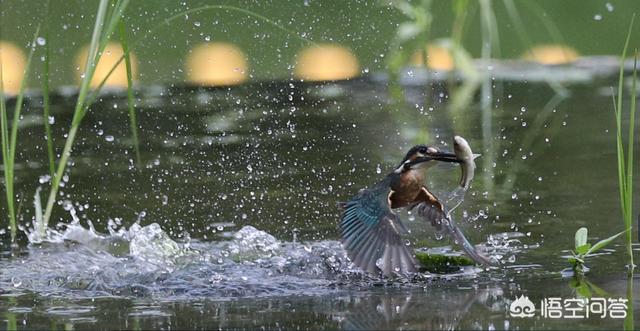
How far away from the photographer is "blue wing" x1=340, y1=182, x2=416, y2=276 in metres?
4.69

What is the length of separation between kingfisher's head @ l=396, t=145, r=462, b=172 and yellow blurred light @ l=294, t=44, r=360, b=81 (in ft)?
19.6

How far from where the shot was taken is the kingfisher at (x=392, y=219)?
4.71 m

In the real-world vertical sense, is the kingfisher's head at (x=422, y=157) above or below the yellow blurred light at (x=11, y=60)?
below

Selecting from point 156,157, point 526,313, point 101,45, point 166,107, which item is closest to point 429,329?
point 526,313

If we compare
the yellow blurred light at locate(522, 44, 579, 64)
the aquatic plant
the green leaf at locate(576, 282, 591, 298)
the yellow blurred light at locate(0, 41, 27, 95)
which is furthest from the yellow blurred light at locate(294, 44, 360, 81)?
the green leaf at locate(576, 282, 591, 298)

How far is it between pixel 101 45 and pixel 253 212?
162cm

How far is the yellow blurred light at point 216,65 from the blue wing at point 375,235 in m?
5.85

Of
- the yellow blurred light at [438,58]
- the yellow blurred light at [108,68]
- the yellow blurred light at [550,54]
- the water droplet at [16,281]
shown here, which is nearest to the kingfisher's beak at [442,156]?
the water droplet at [16,281]

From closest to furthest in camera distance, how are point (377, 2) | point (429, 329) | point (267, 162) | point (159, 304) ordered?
1. point (429, 329)
2. point (159, 304)
3. point (267, 162)
4. point (377, 2)

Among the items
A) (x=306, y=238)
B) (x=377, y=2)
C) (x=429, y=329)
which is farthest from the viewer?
(x=377, y=2)

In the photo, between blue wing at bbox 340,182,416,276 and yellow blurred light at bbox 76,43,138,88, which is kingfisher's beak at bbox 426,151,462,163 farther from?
yellow blurred light at bbox 76,43,138,88

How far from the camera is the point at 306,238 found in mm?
5727

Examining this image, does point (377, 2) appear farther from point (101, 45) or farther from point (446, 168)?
point (101, 45)

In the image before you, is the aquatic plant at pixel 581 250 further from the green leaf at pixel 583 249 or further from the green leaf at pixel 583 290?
the green leaf at pixel 583 290
